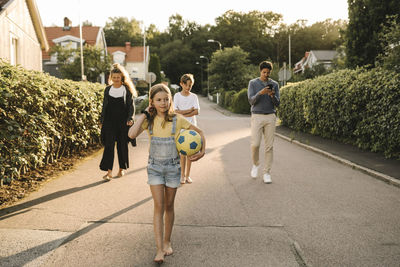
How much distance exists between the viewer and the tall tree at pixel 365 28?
47.7 ft

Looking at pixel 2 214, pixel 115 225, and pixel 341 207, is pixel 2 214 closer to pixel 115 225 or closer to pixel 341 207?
pixel 115 225

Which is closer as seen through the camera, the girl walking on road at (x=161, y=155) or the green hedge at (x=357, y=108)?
the girl walking on road at (x=161, y=155)

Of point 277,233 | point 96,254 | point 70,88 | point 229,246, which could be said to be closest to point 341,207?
point 277,233

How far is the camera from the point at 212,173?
7965 millimetres

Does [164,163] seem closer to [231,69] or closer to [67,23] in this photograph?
[231,69]

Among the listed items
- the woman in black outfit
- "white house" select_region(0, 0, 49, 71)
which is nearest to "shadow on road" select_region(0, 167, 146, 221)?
the woman in black outfit

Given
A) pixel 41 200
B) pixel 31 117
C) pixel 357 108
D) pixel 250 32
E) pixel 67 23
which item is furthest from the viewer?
pixel 250 32

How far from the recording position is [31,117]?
5809 mm

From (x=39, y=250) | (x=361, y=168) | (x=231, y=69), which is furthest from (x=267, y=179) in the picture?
(x=231, y=69)

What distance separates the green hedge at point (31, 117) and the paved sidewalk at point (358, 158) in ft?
20.3

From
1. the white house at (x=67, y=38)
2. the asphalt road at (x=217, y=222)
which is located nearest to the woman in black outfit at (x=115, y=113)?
the asphalt road at (x=217, y=222)

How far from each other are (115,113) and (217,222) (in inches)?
132

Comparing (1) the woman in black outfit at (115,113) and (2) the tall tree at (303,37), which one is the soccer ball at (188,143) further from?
(2) the tall tree at (303,37)

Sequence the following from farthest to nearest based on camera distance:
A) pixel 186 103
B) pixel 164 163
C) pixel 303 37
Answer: pixel 303 37, pixel 186 103, pixel 164 163
